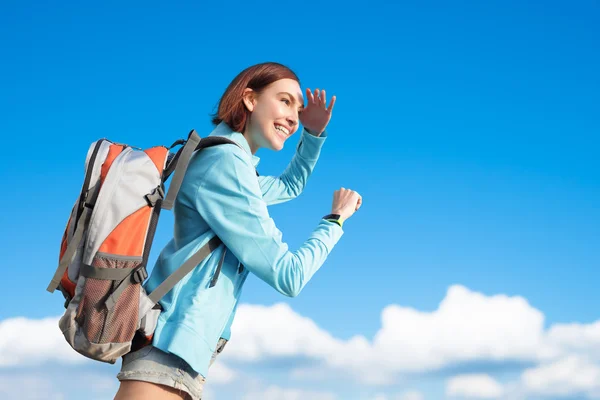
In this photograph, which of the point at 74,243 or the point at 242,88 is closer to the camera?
the point at 74,243

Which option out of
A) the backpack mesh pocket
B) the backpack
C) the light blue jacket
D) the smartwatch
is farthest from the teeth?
the backpack mesh pocket

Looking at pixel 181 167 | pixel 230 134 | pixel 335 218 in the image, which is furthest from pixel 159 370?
pixel 230 134

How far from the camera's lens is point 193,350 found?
3.49m

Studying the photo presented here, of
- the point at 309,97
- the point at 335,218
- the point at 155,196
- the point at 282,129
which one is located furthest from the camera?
the point at 309,97

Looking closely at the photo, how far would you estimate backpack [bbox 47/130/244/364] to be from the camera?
3338 mm

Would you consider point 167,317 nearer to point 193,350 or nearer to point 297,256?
point 193,350

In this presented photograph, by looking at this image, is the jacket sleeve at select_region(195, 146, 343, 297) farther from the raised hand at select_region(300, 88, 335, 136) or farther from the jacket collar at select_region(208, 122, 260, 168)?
the raised hand at select_region(300, 88, 335, 136)

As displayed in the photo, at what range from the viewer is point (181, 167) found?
12.0 feet

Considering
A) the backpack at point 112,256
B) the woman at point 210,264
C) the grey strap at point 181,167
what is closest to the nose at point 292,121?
the woman at point 210,264

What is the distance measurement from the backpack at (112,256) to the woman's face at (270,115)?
86 cm

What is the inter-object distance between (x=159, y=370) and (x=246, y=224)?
91 cm

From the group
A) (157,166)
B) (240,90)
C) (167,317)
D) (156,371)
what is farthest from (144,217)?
(240,90)

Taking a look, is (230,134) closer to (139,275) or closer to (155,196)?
(155,196)

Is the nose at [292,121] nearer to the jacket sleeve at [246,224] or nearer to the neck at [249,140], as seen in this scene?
the neck at [249,140]
